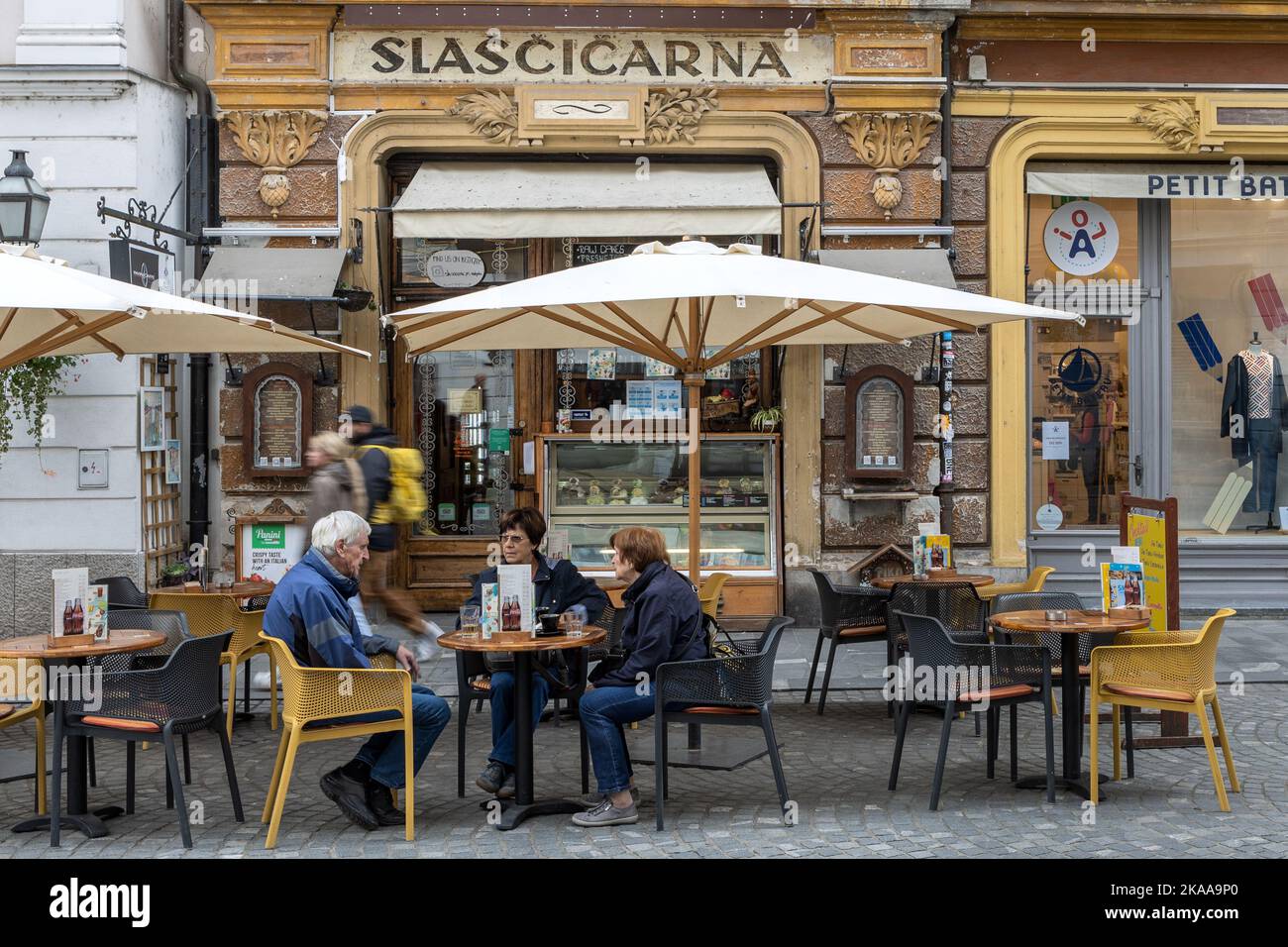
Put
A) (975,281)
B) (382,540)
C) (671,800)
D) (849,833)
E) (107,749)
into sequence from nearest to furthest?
(849,833), (671,800), (107,749), (382,540), (975,281)

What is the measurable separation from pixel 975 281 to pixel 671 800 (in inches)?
260

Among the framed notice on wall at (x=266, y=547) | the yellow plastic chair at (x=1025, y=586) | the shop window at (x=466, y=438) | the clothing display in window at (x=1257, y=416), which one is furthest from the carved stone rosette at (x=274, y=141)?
the clothing display in window at (x=1257, y=416)

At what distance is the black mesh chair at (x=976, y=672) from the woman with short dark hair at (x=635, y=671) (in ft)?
3.65

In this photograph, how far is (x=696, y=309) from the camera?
24.0 ft

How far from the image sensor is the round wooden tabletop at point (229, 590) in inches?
314

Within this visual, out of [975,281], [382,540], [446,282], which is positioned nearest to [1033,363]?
[975,281]

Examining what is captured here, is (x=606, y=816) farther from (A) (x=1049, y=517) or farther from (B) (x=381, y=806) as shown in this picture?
(A) (x=1049, y=517)

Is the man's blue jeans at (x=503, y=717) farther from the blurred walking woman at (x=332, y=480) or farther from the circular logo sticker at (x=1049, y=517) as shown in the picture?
the circular logo sticker at (x=1049, y=517)

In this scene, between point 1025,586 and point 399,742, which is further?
point 1025,586

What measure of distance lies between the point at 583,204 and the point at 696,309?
3.98 meters

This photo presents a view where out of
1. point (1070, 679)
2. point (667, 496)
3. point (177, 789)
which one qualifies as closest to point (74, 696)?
point (177, 789)

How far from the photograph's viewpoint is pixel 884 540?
1128 cm

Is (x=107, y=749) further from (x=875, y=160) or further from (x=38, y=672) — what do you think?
(x=875, y=160)

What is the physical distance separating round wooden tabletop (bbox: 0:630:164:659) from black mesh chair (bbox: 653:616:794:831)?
2.40m
